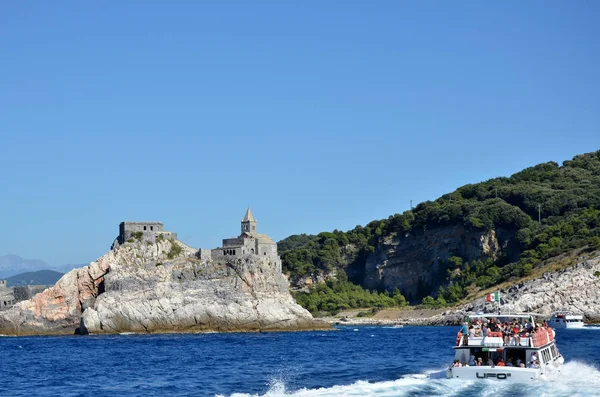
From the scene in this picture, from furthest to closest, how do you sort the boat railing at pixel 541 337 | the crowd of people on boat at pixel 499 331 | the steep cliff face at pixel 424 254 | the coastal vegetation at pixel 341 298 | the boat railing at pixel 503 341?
the steep cliff face at pixel 424 254
the coastal vegetation at pixel 341 298
the crowd of people on boat at pixel 499 331
the boat railing at pixel 541 337
the boat railing at pixel 503 341

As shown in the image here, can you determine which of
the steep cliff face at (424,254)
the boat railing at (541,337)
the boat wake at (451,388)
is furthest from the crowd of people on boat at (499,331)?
the steep cliff face at (424,254)

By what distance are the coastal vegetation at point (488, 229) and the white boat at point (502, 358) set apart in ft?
298

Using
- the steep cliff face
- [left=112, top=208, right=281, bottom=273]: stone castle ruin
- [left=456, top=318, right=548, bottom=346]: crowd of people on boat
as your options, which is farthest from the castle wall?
[left=456, top=318, right=548, bottom=346]: crowd of people on boat

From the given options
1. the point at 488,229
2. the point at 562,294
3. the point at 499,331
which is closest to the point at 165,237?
the point at 562,294

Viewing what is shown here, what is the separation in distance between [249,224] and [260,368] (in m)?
79.8

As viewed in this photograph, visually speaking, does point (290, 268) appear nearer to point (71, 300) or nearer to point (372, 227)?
point (372, 227)

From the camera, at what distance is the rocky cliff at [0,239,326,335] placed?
102 m

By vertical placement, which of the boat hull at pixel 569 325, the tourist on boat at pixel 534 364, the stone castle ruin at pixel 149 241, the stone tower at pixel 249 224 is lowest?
the tourist on boat at pixel 534 364

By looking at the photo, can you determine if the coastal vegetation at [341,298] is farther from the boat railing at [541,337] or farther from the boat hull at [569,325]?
the boat railing at [541,337]

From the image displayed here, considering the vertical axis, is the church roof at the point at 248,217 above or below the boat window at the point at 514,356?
above

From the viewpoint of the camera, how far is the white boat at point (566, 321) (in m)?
103

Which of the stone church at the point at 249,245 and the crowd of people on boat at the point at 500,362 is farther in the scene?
the stone church at the point at 249,245

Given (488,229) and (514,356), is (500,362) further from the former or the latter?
(488,229)

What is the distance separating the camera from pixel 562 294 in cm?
11594
